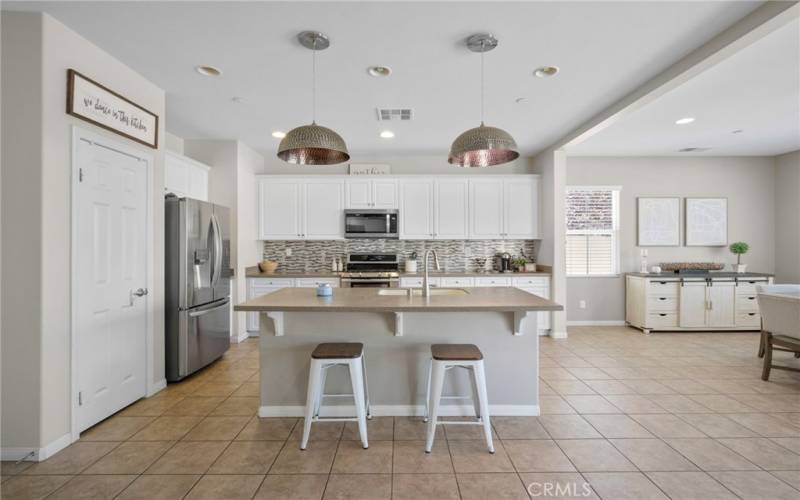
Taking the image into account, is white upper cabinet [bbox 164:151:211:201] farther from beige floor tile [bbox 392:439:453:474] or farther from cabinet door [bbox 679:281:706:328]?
cabinet door [bbox 679:281:706:328]

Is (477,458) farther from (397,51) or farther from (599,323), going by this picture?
(599,323)

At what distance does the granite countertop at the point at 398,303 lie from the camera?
94.4 inches

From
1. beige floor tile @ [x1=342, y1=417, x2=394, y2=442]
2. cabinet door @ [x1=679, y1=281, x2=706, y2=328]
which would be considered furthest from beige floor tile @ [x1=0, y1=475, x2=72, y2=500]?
cabinet door @ [x1=679, y1=281, x2=706, y2=328]

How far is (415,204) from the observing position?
5445mm

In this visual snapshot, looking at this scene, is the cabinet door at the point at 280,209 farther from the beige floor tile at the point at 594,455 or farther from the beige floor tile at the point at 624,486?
the beige floor tile at the point at 624,486

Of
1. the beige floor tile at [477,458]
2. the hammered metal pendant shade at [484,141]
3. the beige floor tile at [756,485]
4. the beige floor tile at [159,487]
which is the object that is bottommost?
the beige floor tile at [159,487]

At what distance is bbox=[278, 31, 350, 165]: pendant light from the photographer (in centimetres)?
227

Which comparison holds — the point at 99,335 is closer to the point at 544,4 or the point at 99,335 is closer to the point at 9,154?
the point at 9,154

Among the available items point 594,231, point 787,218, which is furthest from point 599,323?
point 787,218

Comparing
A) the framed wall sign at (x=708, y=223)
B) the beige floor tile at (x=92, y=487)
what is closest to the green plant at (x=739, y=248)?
the framed wall sign at (x=708, y=223)

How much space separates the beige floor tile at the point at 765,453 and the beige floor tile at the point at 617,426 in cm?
46

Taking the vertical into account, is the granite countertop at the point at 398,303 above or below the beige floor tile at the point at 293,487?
above

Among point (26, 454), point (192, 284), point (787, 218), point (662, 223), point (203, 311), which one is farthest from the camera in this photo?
point (662, 223)

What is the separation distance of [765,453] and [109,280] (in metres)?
4.46
